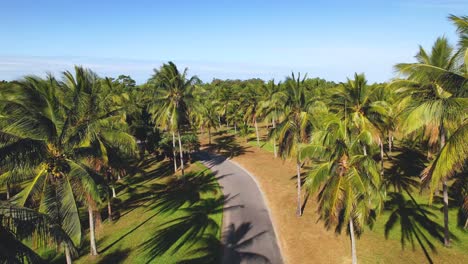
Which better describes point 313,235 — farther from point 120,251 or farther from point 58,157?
point 58,157

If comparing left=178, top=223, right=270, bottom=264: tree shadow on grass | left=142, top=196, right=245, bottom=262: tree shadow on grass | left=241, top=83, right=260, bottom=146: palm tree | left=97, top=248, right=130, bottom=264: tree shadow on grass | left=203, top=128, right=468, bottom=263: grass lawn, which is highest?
left=241, top=83, right=260, bottom=146: palm tree

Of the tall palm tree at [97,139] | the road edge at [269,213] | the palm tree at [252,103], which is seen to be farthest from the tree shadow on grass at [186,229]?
the palm tree at [252,103]

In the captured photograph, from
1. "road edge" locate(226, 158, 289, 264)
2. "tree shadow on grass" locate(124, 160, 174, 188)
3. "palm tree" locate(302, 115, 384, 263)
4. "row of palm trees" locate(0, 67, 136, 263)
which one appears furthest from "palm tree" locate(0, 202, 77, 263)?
"tree shadow on grass" locate(124, 160, 174, 188)

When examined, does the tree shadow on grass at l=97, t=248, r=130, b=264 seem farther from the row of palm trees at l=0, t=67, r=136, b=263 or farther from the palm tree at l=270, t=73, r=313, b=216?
the palm tree at l=270, t=73, r=313, b=216

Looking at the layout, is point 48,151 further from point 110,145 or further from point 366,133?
point 366,133

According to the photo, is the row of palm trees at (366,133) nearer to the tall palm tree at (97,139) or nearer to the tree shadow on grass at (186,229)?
the tree shadow on grass at (186,229)

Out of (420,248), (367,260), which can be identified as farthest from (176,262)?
(420,248)
